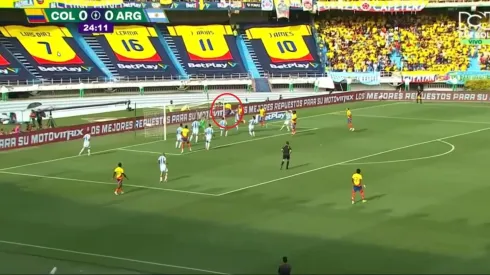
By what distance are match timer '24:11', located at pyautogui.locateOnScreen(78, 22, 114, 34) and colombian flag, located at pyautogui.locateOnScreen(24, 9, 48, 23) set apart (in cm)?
338

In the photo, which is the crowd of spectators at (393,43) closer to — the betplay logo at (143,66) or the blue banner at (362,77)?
the blue banner at (362,77)

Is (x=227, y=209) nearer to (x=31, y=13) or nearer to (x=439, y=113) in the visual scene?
(x=439, y=113)

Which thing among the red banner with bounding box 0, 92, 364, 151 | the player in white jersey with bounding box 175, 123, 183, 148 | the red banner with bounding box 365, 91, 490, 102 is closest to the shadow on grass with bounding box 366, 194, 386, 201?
the player in white jersey with bounding box 175, 123, 183, 148

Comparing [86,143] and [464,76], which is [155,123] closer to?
[86,143]

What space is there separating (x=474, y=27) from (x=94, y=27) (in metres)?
37.4

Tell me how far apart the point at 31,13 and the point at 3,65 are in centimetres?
575

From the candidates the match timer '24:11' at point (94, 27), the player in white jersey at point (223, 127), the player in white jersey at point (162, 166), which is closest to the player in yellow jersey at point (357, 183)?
the player in white jersey at point (162, 166)

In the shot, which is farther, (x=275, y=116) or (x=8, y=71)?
(x=8, y=71)

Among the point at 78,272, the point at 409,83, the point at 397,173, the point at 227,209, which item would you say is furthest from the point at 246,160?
the point at 409,83

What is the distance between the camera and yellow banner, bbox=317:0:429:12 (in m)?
84.2

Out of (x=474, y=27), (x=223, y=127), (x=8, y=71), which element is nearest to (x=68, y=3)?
(x=8, y=71)

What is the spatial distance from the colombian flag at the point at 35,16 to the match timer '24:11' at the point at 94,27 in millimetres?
3378

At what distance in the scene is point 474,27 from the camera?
276 ft

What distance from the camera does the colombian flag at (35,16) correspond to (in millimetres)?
73438
